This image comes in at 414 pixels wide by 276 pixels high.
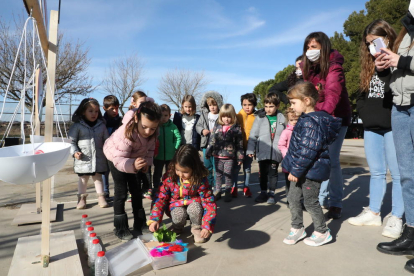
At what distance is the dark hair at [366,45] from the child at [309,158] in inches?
28.0

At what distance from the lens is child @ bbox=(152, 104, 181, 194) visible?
453 centimetres

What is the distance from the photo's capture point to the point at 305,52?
3.27 metres

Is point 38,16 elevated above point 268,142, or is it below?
above

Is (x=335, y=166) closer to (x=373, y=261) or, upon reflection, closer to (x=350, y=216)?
(x=350, y=216)

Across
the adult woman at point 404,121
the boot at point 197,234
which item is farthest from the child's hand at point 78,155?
the adult woman at point 404,121

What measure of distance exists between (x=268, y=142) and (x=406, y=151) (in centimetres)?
190

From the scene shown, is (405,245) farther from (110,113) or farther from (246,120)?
(110,113)

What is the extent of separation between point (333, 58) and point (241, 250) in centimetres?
227

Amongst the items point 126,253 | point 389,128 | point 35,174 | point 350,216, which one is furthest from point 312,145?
point 35,174

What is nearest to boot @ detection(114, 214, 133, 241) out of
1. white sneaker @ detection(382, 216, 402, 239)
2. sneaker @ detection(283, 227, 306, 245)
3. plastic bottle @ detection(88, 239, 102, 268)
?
plastic bottle @ detection(88, 239, 102, 268)

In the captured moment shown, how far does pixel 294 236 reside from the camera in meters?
2.77

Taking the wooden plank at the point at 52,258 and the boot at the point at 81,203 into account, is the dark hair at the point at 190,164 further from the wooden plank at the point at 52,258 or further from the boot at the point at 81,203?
the boot at the point at 81,203

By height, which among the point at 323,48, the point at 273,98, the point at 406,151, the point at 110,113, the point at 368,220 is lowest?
the point at 368,220

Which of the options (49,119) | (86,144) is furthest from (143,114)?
(86,144)
